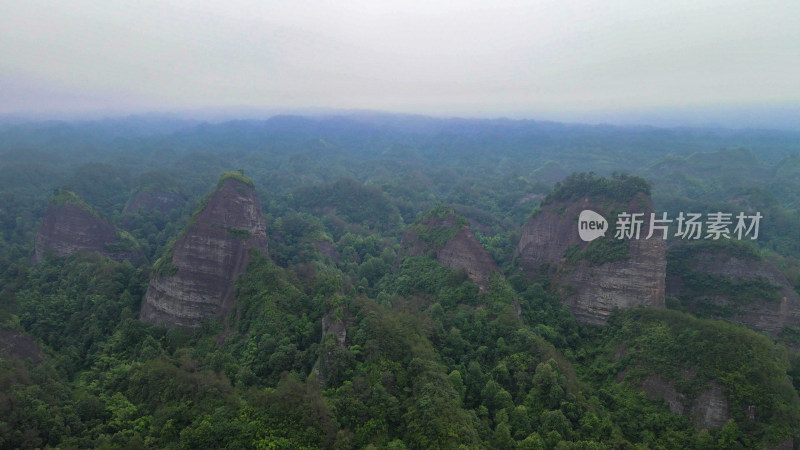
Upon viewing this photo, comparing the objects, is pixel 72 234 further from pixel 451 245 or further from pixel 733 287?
pixel 733 287

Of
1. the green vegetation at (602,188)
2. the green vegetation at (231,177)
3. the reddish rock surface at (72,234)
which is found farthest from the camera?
the reddish rock surface at (72,234)

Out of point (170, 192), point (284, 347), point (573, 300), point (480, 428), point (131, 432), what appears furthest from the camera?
point (170, 192)

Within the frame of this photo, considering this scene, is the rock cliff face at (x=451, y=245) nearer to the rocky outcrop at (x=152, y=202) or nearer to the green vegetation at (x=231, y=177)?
the green vegetation at (x=231, y=177)

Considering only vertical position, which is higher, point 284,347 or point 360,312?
point 360,312

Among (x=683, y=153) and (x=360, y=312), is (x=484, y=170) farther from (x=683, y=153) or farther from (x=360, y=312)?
(x=360, y=312)

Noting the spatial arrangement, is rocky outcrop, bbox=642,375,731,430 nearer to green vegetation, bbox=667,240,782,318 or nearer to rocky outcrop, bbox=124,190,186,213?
green vegetation, bbox=667,240,782,318

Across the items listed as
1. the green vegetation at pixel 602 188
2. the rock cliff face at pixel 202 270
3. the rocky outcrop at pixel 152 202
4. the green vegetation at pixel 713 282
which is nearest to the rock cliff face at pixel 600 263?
the green vegetation at pixel 602 188

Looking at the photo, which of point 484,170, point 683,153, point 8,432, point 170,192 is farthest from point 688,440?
point 683,153
